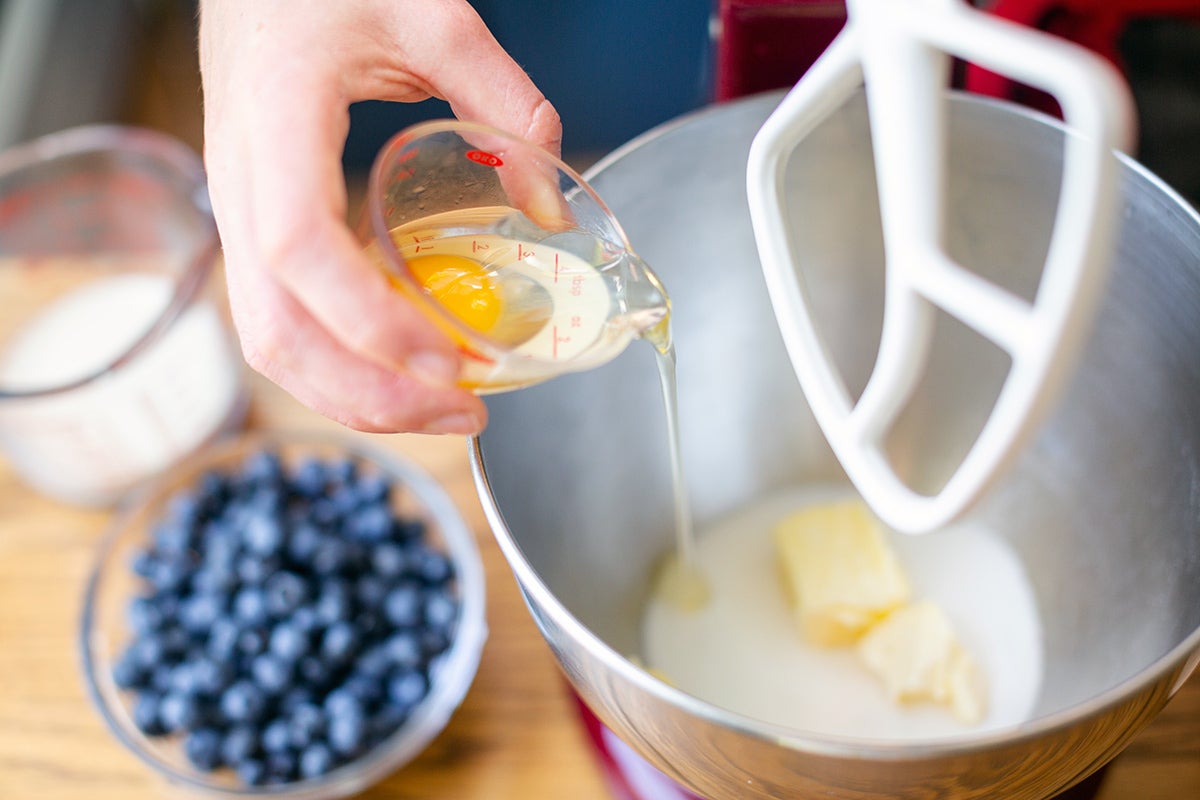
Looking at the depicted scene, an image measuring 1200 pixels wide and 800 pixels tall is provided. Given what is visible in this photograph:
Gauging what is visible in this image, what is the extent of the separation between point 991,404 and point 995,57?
16.8 inches

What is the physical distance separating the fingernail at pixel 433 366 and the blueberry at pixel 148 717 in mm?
420

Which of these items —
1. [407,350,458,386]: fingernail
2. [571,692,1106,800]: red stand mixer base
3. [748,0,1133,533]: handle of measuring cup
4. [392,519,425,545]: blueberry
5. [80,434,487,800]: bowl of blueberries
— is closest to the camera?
[748,0,1133,533]: handle of measuring cup

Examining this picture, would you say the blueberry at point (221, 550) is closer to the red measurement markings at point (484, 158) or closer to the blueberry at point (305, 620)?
the blueberry at point (305, 620)

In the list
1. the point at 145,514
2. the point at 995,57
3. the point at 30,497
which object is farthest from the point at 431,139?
the point at 30,497

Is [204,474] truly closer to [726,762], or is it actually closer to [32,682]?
[32,682]

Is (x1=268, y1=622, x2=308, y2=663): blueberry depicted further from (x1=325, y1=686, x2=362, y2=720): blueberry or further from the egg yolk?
the egg yolk

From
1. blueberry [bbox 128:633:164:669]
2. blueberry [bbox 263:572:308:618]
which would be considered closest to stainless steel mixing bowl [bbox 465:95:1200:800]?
blueberry [bbox 263:572:308:618]

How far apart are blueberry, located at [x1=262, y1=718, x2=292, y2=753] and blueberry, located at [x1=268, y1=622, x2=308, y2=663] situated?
0.04 meters

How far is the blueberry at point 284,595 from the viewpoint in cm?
76

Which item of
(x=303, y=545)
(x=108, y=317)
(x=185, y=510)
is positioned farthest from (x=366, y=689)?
(x=108, y=317)

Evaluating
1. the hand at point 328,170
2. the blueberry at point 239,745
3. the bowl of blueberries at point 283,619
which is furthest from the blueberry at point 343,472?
the hand at point 328,170

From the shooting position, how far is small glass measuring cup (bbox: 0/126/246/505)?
88 centimetres

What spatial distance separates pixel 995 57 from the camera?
0.37m

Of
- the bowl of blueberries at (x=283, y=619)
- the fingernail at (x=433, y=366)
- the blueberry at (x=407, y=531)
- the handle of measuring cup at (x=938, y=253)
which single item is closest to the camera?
the handle of measuring cup at (x=938, y=253)
